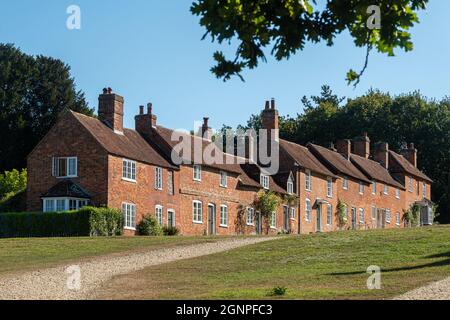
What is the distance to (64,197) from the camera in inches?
1859

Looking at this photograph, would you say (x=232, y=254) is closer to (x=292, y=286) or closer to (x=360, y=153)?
(x=292, y=286)

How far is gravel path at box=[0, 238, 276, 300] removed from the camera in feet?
72.8

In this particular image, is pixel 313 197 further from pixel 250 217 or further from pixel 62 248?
pixel 62 248

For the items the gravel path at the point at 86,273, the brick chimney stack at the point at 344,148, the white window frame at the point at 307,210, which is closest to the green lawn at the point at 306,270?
the gravel path at the point at 86,273

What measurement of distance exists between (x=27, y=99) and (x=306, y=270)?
46133 mm

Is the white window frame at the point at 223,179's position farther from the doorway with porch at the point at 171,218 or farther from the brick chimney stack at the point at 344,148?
the brick chimney stack at the point at 344,148

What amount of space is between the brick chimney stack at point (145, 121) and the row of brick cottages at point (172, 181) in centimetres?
6

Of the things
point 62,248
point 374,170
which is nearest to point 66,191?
point 62,248

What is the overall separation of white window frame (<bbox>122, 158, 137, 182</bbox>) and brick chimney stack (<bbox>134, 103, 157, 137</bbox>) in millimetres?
5458

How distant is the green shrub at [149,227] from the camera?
4947cm

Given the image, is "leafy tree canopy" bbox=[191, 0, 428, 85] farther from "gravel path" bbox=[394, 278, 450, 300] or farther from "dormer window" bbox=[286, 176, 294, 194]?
"dormer window" bbox=[286, 176, 294, 194]

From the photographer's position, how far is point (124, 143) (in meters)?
50.6
